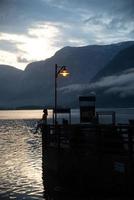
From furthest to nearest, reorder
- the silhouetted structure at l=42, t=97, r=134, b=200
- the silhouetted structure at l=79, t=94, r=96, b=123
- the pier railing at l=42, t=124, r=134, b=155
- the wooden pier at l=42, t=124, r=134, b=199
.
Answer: the silhouetted structure at l=79, t=94, r=96, b=123 < the pier railing at l=42, t=124, r=134, b=155 < the silhouetted structure at l=42, t=97, r=134, b=200 < the wooden pier at l=42, t=124, r=134, b=199

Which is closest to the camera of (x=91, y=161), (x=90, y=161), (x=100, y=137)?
(x=100, y=137)

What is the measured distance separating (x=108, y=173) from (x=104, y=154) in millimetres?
1182

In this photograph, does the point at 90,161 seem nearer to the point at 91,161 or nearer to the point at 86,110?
the point at 91,161

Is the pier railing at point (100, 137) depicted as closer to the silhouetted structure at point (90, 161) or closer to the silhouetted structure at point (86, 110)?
the silhouetted structure at point (90, 161)

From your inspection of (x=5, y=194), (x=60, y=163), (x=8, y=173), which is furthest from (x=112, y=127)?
(x=8, y=173)

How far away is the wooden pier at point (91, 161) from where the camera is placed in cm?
2153

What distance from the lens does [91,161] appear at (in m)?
24.8

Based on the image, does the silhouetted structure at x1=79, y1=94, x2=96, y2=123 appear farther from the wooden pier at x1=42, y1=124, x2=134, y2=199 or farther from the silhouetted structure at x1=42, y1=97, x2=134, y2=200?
the wooden pier at x1=42, y1=124, x2=134, y2=199

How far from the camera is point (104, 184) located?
23484 millimetres

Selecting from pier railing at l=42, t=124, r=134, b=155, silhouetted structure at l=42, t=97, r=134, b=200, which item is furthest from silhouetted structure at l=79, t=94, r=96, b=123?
pier railing at l=42, t=124, r=134, b=155

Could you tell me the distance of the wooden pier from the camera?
21.5m

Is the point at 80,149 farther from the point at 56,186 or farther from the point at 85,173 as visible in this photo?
the point at 56,186

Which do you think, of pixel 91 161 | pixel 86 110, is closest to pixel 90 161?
pixel 91 161

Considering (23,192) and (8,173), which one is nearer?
(23,192)
